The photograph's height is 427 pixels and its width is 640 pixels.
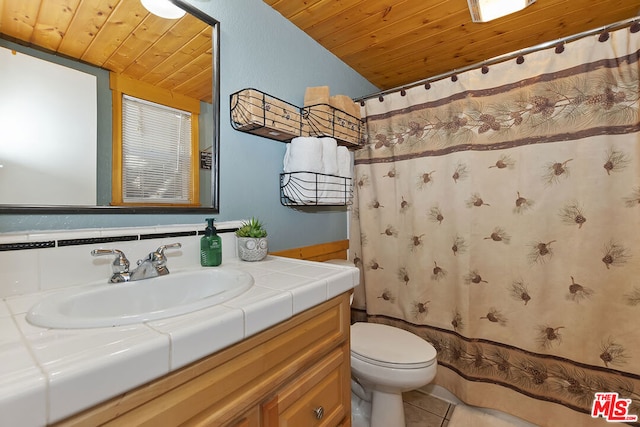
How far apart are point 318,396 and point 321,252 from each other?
0.92m

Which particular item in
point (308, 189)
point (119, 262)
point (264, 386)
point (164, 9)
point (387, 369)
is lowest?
point (387, 369)

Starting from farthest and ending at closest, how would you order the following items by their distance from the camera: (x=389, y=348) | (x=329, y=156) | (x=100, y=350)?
(x=329, y=156), (x=389, y=348), (x=100, y=350)

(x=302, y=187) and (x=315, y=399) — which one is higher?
(x=302, y=187)

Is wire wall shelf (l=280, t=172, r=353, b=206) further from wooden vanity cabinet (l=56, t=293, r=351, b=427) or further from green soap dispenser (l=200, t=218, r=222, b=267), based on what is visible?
wooden vanity cabinet (l=56, t=293, r=351, b=427)

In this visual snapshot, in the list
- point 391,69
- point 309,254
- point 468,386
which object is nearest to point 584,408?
point 468,386

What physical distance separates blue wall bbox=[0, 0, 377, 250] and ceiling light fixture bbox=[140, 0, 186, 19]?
95 mm

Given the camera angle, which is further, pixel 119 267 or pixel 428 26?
pixel 428 26

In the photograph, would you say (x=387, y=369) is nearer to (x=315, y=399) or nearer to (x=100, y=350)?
(x=315, y=399)

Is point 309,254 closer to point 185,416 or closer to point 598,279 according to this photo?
point 185,416

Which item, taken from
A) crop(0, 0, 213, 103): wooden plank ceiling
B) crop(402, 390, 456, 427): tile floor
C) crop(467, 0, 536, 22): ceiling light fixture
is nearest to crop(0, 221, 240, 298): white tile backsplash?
crop(0, 0, 213, 103): wooden plank ceiling

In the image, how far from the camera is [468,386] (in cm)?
146

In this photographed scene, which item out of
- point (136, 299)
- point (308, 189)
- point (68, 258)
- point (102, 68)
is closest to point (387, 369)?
point (308, 189)

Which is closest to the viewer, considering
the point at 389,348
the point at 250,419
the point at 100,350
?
the point at 100,350

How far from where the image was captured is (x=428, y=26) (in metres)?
1.54
